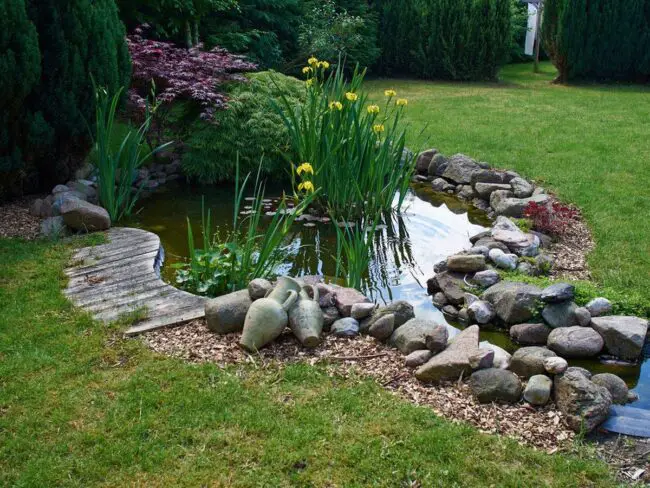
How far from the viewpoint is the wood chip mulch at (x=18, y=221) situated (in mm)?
5070

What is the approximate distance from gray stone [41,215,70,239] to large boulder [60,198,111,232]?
2.0 inches

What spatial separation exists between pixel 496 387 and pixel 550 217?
2.81 m

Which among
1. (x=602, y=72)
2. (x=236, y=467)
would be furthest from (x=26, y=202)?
(x=602, y=72)

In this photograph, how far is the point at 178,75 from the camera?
7.15 meters

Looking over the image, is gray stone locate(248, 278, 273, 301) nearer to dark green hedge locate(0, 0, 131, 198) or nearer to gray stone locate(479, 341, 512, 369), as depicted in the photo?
gray stone locate(479, 341, 512, 369)

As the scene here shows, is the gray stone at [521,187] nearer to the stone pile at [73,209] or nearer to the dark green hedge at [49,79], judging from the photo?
the stone pile at [73,209]

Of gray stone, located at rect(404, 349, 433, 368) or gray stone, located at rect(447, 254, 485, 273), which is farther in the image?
gray stone, located at rect(447, 254, 485, 273)

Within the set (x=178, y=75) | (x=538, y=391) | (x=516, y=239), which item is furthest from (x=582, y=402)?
(x=178, y=75)

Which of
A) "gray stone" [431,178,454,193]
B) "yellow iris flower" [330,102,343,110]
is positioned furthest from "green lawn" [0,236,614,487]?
"gray stone" [431,178,454,193]

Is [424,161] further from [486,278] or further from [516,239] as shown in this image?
[486,278]

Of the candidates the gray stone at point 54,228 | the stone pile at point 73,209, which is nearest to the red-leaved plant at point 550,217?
the stone pile at point 73,209

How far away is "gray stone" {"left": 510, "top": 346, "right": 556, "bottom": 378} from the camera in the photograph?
3.27 m

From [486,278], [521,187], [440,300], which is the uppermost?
[521,187]

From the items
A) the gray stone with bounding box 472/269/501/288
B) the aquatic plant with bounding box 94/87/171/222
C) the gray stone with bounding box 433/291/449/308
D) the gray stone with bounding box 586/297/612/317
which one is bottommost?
the gray stone with bounding box 433/291/449/308
